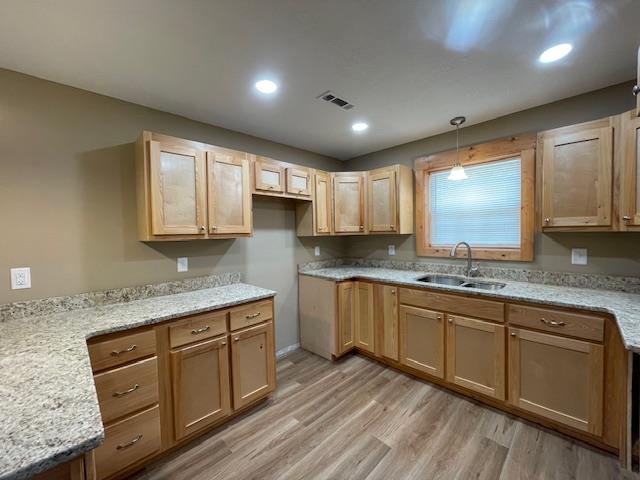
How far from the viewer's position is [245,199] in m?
2.36

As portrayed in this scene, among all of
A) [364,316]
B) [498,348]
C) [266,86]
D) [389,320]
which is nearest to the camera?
[266,86]

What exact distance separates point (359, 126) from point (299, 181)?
0.81 metres

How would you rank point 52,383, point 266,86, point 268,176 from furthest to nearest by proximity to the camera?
point 268,176 → point 266,86 → point 52,383

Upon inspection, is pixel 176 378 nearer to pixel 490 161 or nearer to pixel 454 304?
pixel 454 304

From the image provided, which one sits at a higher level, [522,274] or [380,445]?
[522,274]

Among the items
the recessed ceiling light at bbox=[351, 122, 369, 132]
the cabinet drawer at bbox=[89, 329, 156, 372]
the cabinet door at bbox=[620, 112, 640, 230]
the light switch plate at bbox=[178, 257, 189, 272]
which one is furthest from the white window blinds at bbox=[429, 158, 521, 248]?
the cabinet drawer at bbox=[89, 329, 156, 372]

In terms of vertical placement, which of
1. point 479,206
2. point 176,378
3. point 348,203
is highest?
point 348,203

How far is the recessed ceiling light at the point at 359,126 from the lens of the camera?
8.59ft

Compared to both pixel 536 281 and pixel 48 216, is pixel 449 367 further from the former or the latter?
pixel 48 216

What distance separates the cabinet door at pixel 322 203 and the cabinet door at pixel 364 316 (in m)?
0.74

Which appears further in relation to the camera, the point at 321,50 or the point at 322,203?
the point at 322,203

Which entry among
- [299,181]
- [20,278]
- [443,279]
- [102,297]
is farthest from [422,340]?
[20,278]

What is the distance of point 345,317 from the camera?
2.95m

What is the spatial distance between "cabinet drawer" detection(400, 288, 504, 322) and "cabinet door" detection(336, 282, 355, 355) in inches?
23.0
